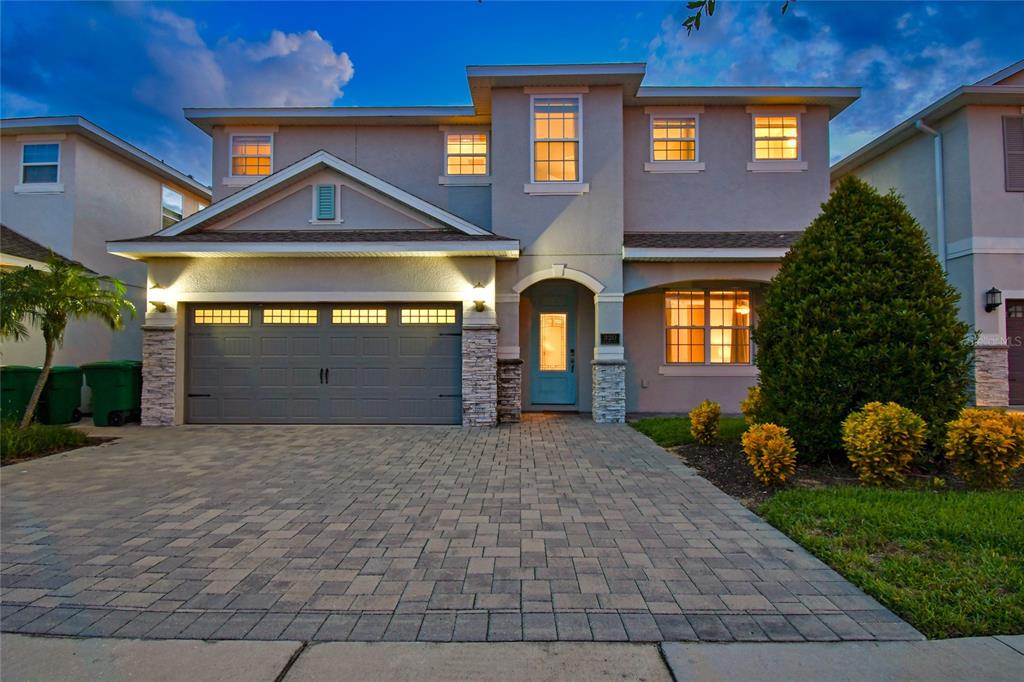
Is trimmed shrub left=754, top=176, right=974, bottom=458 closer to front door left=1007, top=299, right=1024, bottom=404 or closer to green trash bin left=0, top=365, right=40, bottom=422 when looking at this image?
front door left=1007, top=299, right=1024, bottom=404

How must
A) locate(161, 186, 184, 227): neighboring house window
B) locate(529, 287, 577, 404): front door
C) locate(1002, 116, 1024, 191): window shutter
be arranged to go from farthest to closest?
1. locate(161, 186, 184, 227): neighboring house window
2. locate(529, 287, 577, 404): front door
3. locate(1002, 116, 1024, 191): window shutter

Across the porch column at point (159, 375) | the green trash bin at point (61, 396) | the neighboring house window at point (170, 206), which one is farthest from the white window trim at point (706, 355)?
the neighboring house window at point (170, 206)

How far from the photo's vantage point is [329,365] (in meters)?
10.2

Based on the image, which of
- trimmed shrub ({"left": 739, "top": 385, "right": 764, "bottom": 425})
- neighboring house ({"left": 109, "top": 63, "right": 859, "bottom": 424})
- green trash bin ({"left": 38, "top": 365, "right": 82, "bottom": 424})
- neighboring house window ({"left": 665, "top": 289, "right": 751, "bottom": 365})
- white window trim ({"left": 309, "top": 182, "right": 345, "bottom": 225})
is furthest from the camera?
neighboring house window ({"left": 665, "top": 289, "right": 751, "bottom": 365})

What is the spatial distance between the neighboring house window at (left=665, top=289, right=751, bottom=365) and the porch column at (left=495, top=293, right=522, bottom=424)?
13.0 feet

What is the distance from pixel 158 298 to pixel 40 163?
619 cm

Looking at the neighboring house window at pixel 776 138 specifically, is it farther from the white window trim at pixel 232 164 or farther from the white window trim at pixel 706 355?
the white window trim at pixel 232 164

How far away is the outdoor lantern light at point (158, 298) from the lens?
33.4ft

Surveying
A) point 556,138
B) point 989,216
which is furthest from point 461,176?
point 989,216

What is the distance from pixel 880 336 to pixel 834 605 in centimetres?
395

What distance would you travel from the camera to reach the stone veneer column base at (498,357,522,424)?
10.6 m

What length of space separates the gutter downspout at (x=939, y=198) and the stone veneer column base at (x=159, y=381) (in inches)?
675

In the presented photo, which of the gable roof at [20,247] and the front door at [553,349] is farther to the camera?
the front door at [553,349]

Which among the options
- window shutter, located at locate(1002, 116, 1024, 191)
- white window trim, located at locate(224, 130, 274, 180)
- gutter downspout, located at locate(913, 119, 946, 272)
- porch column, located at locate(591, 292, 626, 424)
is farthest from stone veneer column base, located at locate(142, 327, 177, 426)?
window shutter, located at locate(1002, 116, 1024, 191)
